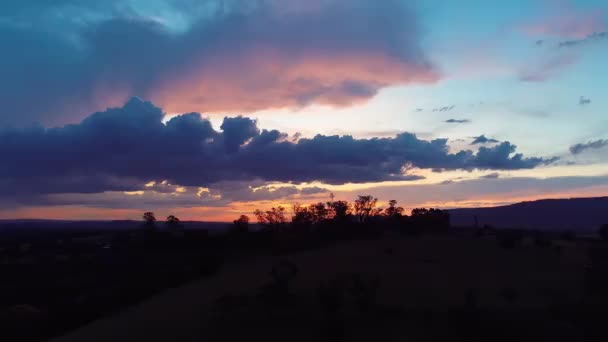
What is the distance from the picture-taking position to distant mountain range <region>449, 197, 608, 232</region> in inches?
5827

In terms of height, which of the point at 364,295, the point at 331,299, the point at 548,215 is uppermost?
the point at 548,215

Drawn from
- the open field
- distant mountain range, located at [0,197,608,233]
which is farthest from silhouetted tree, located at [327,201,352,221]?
distant mountain range, located at [0,197,608,233]

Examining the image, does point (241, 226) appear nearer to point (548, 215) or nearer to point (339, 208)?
point (339, 208)

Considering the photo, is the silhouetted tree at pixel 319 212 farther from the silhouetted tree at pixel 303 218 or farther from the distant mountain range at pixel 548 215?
the distant mountain range at pixel 548 215

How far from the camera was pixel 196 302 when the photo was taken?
29.6 m

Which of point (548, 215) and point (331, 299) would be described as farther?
point (548, 215)

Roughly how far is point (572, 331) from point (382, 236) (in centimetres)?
4672

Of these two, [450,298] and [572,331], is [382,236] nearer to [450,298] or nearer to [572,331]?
[450,298]

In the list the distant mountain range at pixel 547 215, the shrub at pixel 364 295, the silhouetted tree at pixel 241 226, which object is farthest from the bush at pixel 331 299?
the distant mountain range at pixel 547 215

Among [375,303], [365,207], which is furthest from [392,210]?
[375,303]

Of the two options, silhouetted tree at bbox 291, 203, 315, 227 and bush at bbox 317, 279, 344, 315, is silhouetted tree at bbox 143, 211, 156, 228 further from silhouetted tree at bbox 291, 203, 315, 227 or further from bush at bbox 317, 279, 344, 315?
bush at bbox 317, 279, 344, 315

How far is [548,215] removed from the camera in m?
162

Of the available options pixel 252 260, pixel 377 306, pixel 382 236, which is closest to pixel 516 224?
pixel 382 236

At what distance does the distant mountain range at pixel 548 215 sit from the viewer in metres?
148
